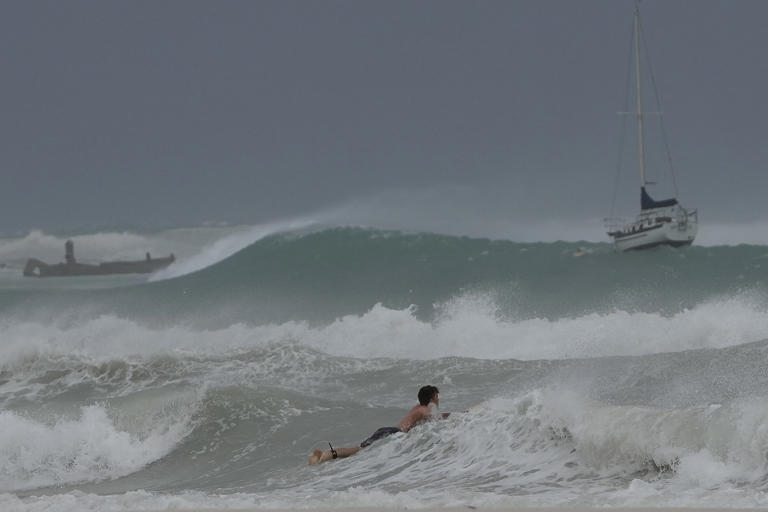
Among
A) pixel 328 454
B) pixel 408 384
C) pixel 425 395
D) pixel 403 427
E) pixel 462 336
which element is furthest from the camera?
pixel 462 336

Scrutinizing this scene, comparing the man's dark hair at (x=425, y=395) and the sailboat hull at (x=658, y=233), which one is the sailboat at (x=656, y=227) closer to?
the sailboat hull at (x=658, y=233)

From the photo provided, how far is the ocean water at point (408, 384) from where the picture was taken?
7195 mm

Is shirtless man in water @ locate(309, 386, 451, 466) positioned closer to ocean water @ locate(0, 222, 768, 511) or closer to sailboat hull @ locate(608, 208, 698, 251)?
ocean water @ locate(0, 222, 768, 511)

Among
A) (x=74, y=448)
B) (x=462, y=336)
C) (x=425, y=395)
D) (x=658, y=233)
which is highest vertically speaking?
(x=658, y=233)

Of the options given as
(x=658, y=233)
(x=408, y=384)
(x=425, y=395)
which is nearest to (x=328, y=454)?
(x=425, y=395)

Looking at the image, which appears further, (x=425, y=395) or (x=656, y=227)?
(x=656, y=227)

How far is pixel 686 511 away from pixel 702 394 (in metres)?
4.87

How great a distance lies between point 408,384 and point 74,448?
473cm

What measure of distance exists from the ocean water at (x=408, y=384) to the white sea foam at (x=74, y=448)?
0.03 metres

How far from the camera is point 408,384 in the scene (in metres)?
14.2

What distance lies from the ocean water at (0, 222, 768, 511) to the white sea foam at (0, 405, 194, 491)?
0.03 m

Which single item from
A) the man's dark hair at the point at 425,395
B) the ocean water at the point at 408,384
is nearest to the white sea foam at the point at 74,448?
the ocean water at the point at 408,384

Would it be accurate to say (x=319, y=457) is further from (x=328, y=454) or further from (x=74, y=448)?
(x=74, y=448)

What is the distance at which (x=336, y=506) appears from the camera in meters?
6.69
